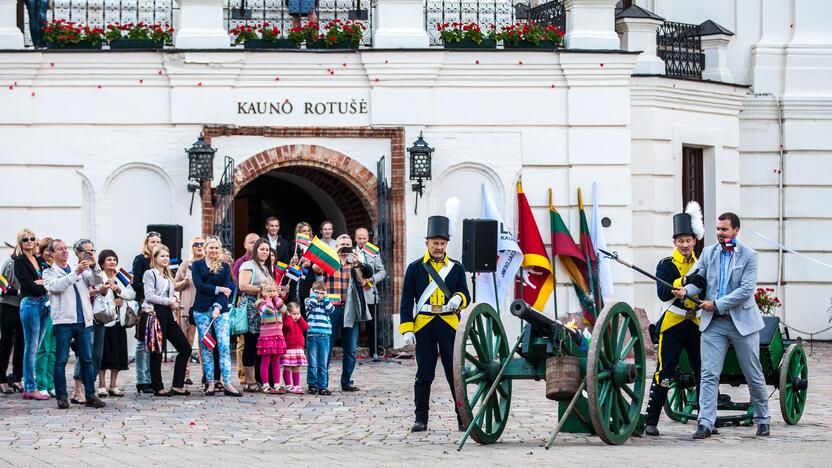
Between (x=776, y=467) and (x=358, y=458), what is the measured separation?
2.93 m

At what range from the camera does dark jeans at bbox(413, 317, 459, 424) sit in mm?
13914

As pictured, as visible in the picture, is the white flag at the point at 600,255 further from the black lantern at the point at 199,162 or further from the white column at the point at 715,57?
the black lantern at the point at 199,162

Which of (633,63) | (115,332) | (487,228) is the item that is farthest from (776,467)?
(633,63)

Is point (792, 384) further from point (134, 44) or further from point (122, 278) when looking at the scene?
point (134, 44)

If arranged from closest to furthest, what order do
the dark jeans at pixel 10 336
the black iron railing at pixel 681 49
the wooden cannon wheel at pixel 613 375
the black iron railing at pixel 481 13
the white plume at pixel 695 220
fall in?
the wooden cannon wheel at pixel 613 375 < the white plume at pixel 695 220 < the dark jeans at pixel 10 336 < the black iron railing at pixel 481 13 < the black iron railing at pixel 681 49

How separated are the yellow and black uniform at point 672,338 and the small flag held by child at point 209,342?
205 inches

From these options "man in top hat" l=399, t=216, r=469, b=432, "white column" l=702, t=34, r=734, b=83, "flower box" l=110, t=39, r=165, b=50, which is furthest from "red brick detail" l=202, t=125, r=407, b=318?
"man in top hat" l=399, t=216, r=469, b=432

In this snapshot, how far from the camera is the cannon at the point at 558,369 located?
1235cm

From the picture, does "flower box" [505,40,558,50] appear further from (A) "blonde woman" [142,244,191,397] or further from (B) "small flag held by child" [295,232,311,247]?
(A) "blonde woman" [142,244,191,397]

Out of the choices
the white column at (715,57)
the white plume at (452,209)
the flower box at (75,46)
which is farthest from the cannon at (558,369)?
the white column at (715,57)

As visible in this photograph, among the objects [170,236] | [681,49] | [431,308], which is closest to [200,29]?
[170,236]

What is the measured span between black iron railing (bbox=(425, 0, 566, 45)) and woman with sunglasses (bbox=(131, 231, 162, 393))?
6.77 meters

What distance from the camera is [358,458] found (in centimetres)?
1189

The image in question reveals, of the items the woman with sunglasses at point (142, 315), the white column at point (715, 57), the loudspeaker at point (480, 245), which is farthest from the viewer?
the white column at point (715, 57)
